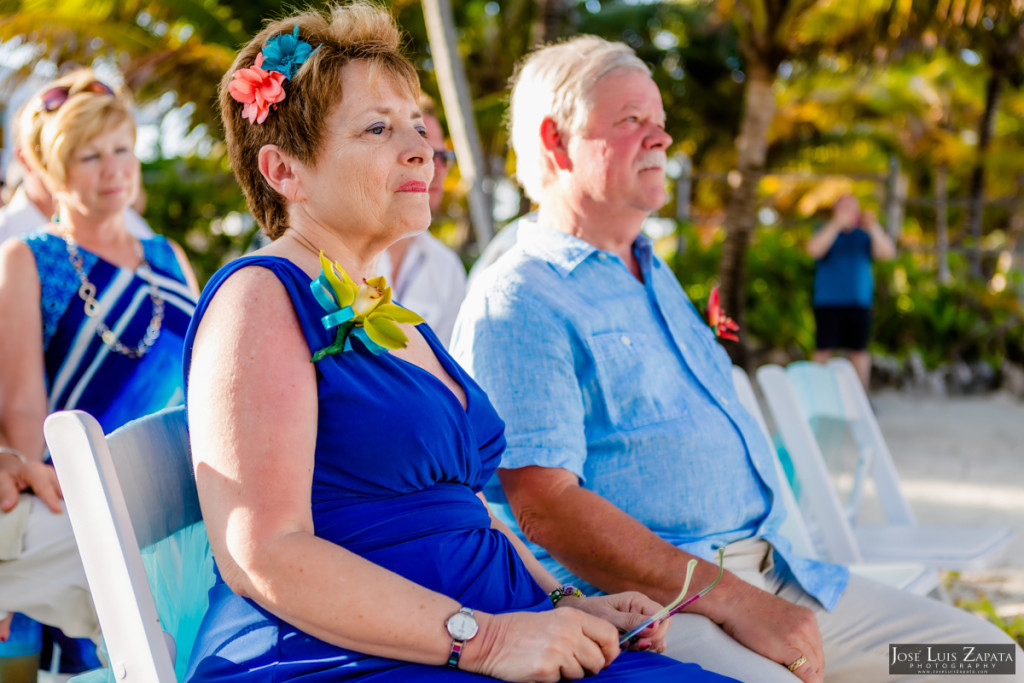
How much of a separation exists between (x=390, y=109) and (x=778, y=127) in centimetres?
2123

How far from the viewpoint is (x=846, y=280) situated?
8922mm

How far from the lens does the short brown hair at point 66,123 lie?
2719mm

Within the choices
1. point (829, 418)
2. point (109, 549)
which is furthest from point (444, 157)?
point (109, 549)

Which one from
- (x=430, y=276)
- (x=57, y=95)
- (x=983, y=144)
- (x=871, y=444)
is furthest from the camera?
(x=983, y=144)

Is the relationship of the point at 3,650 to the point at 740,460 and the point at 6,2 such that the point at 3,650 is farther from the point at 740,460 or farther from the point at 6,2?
the point at 6,2

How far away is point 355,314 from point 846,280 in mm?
8230

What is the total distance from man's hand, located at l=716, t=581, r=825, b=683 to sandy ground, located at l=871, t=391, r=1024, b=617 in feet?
8.41

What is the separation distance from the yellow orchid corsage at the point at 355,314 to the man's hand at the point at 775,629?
1.00 metres

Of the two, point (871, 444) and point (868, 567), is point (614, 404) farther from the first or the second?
point (871, 444)

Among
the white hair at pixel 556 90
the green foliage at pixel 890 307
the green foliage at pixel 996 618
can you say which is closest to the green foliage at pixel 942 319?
the green foliage at pixel 890 307

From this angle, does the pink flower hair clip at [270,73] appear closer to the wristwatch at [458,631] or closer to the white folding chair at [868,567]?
the wristwatch at [458,631]

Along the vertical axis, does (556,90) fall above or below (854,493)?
above

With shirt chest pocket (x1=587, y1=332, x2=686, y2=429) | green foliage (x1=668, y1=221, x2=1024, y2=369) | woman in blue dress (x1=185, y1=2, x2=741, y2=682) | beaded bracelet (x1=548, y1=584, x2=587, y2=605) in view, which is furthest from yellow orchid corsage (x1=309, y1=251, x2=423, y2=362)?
green foliage (x1=668, y1=221, x2=1024, y2=369)

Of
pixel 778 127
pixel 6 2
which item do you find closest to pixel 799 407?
pixel 6 2
